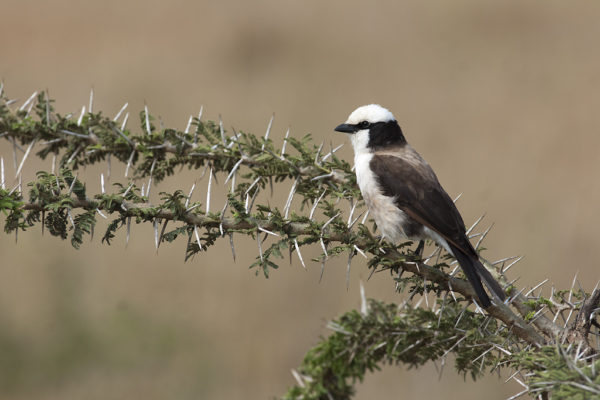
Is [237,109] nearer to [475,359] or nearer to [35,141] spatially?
[35,141]

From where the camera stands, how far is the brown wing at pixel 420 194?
362cm

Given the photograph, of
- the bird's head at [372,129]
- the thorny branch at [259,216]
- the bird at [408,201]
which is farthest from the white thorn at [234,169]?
the bird's head at [372,129]

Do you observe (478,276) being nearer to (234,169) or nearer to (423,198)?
(423,198)

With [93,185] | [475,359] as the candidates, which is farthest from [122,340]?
[475,359]

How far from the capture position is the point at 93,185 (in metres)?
6.25

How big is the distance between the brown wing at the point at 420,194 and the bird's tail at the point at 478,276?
0.27m

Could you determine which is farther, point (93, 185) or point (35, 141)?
point (93, 185)

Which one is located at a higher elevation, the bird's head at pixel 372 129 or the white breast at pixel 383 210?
the bird's head at pixel 372 129

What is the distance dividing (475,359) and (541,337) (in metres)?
0.33

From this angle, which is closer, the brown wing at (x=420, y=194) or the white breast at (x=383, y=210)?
the brown wing at (x=420, y=194)

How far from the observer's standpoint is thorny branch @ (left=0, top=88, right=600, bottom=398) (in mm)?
2219

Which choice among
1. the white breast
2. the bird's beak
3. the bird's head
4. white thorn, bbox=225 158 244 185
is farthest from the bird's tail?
the bird's beak

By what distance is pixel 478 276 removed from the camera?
113 inches

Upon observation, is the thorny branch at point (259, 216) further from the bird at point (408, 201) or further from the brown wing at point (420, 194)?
the brown wing at point (420, 194)
